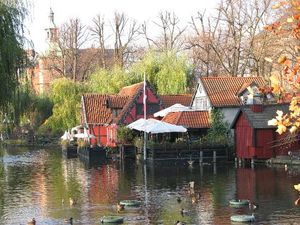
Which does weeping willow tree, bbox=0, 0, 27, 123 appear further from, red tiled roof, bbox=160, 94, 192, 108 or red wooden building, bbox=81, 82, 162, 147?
red tiled roof, bbox=160, 94, 192, 108

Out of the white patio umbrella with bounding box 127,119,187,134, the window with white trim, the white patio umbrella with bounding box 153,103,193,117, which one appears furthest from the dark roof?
the white patio umbrella with bounding box 153,103,193,117

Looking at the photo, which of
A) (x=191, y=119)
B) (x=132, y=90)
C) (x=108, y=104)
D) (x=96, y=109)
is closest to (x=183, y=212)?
(x=191, y=119)

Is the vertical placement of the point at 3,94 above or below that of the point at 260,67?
below

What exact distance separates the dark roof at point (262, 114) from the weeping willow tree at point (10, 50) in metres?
27.7

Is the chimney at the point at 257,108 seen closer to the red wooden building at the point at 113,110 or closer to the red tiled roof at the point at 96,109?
the red wooden building at the point at 113,110

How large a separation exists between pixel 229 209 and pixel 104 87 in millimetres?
43478

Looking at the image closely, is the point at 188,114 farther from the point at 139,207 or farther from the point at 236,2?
the point at 139,207

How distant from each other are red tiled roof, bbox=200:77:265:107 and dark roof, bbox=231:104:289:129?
12.5 ft

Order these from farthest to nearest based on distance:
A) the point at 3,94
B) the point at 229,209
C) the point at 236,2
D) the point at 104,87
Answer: the point at 104,87
the point at 236,2
the point at 229,209
the point at 3,94

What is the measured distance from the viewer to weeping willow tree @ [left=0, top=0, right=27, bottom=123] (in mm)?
15422

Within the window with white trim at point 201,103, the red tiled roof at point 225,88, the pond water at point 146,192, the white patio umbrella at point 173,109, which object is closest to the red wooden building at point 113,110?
the white patio umbrella at point 173,109

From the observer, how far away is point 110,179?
35.3 m

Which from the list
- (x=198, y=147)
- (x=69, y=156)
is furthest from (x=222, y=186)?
(x=69, y=156)

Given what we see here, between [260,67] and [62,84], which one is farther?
[62,84]
